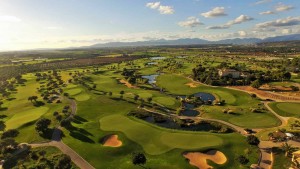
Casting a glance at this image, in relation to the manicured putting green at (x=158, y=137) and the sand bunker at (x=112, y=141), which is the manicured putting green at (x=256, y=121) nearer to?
the manicured putting green at (x=158, y=137)

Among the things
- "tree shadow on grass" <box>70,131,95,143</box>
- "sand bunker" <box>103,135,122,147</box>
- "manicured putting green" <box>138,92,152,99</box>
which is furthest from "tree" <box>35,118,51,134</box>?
"manicured putting green" <box>138,92,152,99</box>

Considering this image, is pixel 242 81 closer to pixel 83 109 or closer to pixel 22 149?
pixel 83 109

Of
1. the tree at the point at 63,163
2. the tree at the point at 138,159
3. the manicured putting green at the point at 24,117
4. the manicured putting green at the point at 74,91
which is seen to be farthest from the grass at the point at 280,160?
the manicured putting green at the point at 74,91

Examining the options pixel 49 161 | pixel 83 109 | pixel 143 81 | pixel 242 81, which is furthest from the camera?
pixel 143 81

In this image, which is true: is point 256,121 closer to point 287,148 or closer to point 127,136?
point 287,148

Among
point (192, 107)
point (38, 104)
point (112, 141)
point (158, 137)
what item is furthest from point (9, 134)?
point (192, 107)

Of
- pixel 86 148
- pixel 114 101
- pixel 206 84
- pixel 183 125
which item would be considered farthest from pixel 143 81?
pixel 86 148
